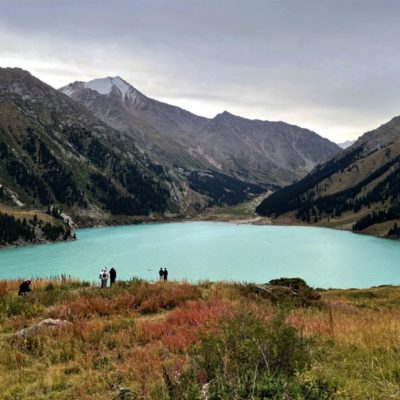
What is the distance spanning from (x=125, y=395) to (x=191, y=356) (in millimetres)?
1600

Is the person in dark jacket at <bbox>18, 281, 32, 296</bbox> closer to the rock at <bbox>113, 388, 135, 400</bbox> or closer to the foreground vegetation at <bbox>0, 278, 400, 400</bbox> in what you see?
the foreground vegetation at <bbox>0, 278, 400, 400</bbox>

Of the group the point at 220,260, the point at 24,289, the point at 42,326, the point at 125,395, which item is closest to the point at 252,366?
the point at 125,395

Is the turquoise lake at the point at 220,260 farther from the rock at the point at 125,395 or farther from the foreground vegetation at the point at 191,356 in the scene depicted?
the rock at the point at 125,395

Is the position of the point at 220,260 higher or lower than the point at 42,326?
lower

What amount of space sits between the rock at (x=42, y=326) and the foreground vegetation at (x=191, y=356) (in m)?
0.08

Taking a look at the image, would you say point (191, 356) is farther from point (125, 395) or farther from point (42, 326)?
point (42, 326)

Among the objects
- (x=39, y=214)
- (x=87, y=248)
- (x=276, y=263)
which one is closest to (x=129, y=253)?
(x=87, y=248)

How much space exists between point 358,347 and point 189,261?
108537 millimetres

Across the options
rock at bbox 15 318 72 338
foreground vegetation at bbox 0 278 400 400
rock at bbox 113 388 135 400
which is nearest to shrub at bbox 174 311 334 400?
foreground vegetation at bbox 0 278 400 400

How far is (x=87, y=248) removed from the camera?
15025cm

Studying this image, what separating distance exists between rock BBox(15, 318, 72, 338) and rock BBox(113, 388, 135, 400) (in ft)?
19.9

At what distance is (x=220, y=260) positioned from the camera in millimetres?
119312

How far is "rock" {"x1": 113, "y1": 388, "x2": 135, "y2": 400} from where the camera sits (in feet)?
24.4

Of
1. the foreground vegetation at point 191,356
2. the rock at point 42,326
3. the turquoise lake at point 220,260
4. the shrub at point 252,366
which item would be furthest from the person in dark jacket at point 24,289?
the turquoise lake at point 220,260
